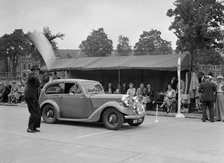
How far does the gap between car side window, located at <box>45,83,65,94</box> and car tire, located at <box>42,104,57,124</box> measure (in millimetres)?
559

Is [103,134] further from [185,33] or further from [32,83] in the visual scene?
[185,33]

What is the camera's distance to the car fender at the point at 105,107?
33.3 feet

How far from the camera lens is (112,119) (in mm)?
10367

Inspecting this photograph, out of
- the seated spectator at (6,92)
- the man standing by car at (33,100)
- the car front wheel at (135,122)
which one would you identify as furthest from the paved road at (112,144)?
the seated spectator at (6,92)

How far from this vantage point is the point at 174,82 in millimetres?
17719

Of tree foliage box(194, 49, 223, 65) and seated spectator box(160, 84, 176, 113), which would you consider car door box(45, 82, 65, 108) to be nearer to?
seated spectator box(160, 84, 176, 113)

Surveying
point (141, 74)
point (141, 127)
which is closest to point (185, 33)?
point (141, 74)

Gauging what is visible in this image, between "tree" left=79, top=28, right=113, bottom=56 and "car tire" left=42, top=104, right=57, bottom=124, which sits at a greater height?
"tree" left=79, top=28, right=113, bottom=56

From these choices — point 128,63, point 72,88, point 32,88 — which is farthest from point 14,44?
point 32,88

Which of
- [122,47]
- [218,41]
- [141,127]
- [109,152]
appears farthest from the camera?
[122,47]

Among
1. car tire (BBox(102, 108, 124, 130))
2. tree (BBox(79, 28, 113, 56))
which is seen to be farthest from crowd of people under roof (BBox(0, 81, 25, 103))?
tree (BBox(79, 28, 113, 56))

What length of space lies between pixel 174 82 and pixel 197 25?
11.6 feet

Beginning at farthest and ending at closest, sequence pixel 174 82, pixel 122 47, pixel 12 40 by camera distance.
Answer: pixel 122 47, pixel 12 40, pixel 174 82

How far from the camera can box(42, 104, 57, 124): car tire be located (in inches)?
461
